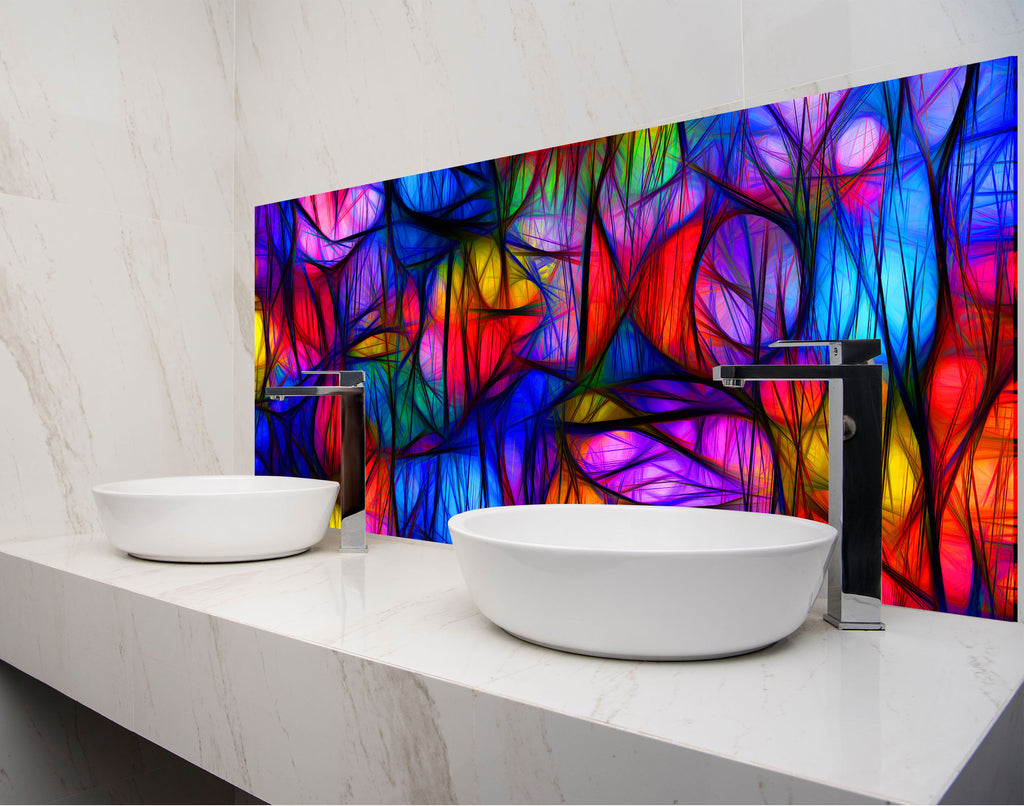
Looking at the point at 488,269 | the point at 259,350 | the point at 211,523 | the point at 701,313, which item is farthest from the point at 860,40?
the point at 259,350

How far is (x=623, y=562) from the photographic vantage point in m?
0.78

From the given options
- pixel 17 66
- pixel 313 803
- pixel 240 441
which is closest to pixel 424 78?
pixel 17 66

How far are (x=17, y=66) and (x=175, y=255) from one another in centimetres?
48

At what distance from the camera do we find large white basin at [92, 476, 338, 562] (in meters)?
1.32

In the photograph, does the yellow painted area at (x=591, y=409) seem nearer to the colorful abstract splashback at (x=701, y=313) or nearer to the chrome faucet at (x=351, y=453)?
the colorful abstract splashback at (x=701, y=313)

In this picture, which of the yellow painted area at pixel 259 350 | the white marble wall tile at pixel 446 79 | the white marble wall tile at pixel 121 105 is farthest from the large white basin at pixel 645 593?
the white marble wall tile at pixel 121 105

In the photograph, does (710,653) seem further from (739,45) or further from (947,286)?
(739,45)

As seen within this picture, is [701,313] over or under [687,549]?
over

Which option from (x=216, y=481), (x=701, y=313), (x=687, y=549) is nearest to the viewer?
(x=687, y=549)

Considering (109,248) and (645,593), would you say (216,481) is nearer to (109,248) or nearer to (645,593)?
(109,248)

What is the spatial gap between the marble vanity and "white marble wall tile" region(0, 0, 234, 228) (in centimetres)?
89

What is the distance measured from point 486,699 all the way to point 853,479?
0.53 meters

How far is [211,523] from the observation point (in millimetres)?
1328

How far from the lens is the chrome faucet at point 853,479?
96 cm
